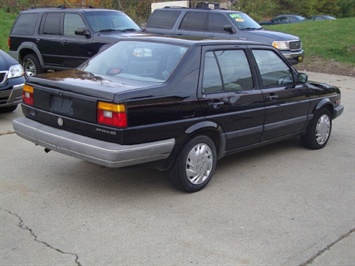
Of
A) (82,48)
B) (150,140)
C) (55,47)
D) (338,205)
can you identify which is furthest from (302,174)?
(55,47)

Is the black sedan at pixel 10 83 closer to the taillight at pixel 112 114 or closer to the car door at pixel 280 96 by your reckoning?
the taillight at pixel 112 114

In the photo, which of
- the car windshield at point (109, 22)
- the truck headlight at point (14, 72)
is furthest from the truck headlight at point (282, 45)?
the truck headlight at point (14, 72)

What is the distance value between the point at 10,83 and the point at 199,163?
4262mm

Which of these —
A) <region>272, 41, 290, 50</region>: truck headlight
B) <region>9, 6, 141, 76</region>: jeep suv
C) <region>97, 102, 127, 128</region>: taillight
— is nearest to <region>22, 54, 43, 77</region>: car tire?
<region>9, 6, 141, 76</region>: jeep suv

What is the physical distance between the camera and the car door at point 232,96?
5.20 meters

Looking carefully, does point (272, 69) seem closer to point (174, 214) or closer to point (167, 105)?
point (167, 105)

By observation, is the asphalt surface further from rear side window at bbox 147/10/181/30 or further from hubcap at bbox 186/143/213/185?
rear side window at bbox 147/10/181/30

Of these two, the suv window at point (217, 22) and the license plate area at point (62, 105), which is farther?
the suv window at point (217, 22)

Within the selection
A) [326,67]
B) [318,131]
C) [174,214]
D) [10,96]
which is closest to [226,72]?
[174,214]

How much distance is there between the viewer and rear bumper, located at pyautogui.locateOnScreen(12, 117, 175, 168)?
4.39 meters

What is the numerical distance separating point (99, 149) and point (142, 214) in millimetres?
736

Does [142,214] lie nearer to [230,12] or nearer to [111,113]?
[111,113]

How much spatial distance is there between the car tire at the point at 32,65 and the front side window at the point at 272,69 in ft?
23.2

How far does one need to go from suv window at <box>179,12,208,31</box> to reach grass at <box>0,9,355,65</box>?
18.6 ft
